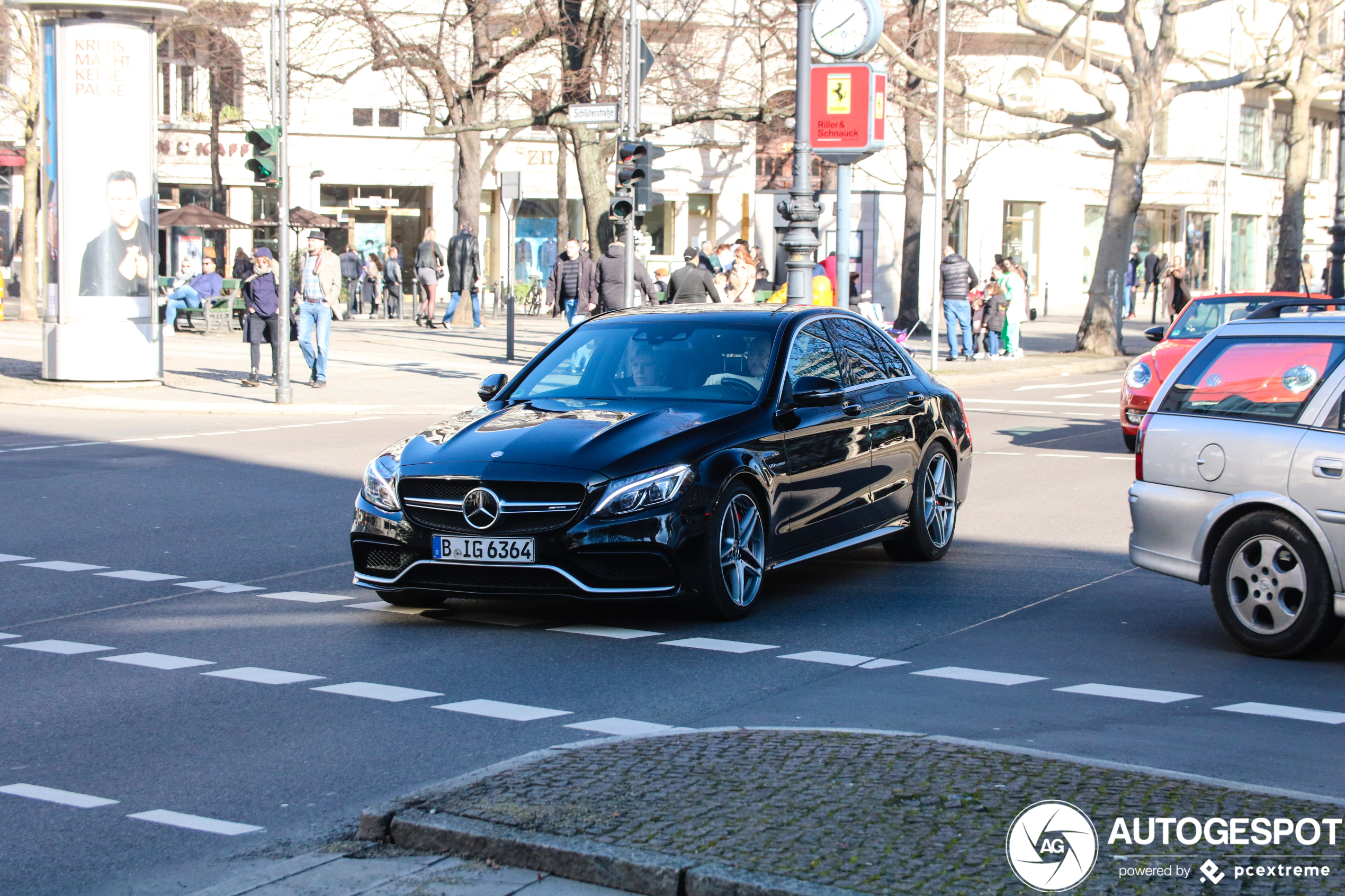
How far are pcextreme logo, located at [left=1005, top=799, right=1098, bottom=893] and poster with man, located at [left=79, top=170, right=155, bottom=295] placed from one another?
19609 mm

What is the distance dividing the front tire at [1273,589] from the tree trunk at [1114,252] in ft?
77.4

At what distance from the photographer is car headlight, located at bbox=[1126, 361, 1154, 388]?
1567cm

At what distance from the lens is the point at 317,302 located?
22203mm

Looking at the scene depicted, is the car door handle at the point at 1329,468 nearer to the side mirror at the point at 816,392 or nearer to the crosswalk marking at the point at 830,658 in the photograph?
the crosswalk marking at the point at 830,658

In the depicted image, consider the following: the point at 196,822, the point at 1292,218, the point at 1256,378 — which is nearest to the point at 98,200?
the point at 1256,378

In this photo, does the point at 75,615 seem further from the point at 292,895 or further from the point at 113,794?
the point at 292,895

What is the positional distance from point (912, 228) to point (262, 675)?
3138 cm

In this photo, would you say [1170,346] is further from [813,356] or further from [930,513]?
[813,356]

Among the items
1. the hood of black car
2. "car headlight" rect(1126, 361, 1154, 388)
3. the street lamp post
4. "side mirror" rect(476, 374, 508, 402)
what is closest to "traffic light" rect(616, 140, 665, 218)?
the street lamp post

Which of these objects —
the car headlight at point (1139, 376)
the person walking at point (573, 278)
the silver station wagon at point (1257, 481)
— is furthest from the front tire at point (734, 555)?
the person walking at point (573, 278)

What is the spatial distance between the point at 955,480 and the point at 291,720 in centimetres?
539

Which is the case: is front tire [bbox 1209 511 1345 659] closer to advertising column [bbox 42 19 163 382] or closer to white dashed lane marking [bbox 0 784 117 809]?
white dashed lane marking [bbox 0 784 117 809]

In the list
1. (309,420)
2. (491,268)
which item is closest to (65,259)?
(309,420)

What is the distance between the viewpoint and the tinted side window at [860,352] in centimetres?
977
